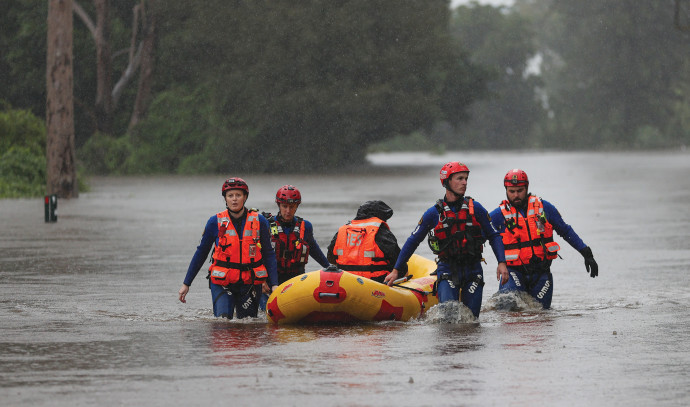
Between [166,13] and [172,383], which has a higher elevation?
[166,13]

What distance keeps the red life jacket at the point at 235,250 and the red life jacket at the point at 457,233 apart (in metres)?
1.57

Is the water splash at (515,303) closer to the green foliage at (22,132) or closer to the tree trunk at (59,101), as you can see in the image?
the tree trunk at (59,101)

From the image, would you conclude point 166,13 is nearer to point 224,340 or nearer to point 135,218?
point 135,218

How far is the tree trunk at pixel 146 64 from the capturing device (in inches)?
2329

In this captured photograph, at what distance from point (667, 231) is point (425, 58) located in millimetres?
39451

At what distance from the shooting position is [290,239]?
12.9 metres

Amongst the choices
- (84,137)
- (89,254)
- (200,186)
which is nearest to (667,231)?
(89,254)

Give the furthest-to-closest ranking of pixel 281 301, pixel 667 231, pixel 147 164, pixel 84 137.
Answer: pixel 84 137 < pixel 147 164 < pixel 667 231 < pixel 281 301

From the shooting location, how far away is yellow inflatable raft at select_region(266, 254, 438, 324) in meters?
11.9

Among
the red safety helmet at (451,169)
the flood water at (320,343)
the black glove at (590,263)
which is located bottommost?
the flood water at (320,343)

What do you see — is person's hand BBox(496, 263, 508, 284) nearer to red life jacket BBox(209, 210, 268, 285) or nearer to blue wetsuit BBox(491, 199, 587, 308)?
blue wetsuit BBox(491, 199, 587, 308)

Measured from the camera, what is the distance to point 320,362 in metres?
9.70

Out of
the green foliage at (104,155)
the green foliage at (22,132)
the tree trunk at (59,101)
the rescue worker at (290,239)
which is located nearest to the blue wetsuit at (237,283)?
the rescue worker at (290,239)

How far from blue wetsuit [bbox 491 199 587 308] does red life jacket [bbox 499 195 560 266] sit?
0.05 m
